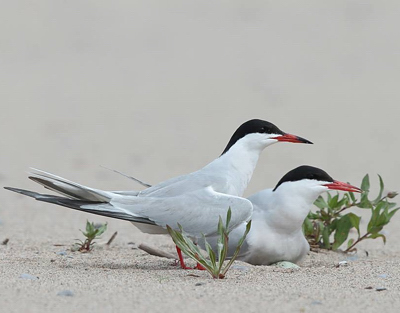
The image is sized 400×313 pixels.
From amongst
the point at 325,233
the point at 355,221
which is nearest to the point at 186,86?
the point at 325,233

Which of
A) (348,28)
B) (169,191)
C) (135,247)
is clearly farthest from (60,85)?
(169,191)

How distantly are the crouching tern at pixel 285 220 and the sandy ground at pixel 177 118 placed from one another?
161 mm

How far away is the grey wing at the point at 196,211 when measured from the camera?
4090mm

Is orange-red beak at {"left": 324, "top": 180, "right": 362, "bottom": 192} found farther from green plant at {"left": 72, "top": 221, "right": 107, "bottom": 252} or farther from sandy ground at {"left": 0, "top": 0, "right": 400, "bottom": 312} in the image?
green plant at {"left": 72, "top": 221, "right": 107, "bottom": 252}

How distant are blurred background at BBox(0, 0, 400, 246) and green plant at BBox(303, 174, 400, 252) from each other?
247cm

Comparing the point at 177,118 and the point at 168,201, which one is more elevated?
the point at 177,118

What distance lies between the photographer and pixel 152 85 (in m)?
11.9

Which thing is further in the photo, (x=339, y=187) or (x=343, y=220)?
(x=343, y=220)

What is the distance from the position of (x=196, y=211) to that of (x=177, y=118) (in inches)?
264

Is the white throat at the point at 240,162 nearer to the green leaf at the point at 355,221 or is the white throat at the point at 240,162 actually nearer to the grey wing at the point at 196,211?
the grey wing at the point at 196,211

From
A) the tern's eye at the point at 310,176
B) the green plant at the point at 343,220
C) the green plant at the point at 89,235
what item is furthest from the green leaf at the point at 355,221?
the green plant at the point at 89,235

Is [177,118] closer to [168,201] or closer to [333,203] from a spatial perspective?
[333,203]

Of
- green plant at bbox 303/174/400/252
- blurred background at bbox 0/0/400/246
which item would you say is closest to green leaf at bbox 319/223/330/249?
green plant at bbox 303/174/400/252

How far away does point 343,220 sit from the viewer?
4836mm
